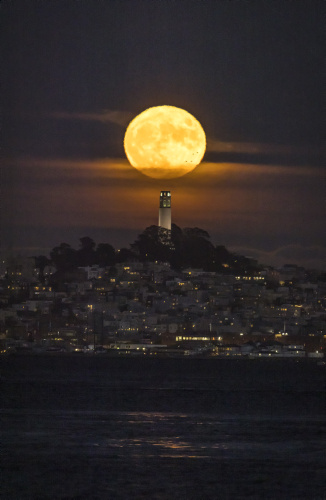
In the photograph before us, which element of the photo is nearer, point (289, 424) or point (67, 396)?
point (289, 424)

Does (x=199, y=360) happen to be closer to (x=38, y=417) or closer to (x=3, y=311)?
(x=3, y=311)

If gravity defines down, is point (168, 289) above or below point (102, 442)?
above

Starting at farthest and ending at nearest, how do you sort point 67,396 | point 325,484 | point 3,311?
point 3,311, point 67,396, point 325,484

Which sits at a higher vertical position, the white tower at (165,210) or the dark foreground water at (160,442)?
the white tower at (165,210)

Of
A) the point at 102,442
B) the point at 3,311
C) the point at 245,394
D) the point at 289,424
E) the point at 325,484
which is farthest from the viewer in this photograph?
the point at 3,311

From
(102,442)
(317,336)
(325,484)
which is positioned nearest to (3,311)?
(317,336)
